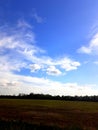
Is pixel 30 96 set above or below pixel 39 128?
above

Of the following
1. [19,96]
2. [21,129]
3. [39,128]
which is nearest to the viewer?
[21,129]

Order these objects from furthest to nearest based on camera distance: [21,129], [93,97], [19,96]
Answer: [93,97]
[19,96]
[21,129]

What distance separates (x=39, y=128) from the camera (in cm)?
1309

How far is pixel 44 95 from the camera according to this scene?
180 meters

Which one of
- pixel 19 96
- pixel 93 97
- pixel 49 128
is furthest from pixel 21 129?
pixel 93 97

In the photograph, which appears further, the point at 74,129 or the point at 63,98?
the point at 63,98

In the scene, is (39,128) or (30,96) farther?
(30,96)

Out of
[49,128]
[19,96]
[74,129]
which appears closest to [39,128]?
[49,128]

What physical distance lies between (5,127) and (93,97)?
189275 millimetres

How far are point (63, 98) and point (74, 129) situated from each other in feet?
548

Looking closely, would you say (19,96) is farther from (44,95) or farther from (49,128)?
(49,128)

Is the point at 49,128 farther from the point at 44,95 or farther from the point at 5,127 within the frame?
the point at 44,95

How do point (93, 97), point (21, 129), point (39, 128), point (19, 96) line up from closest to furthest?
point (21, 129) → point (39, 128) → point (19, 96) → point (93, 97)

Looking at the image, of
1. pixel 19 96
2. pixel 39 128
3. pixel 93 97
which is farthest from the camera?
pixel 93 97
